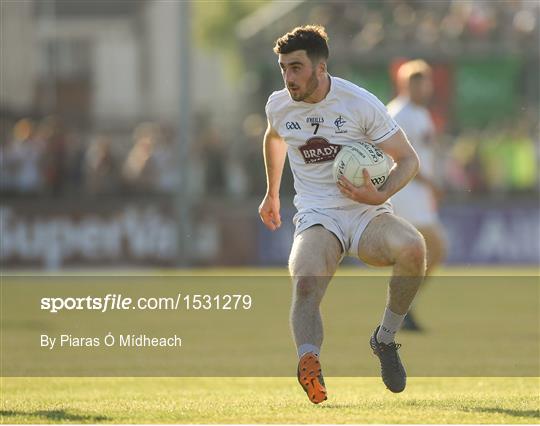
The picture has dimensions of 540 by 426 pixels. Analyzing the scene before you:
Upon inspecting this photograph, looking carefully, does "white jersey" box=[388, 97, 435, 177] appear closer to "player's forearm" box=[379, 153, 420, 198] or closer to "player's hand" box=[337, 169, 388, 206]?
"player's forearm" box=[379, 153, 420, 198]

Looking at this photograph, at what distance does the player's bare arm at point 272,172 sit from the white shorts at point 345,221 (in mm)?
495

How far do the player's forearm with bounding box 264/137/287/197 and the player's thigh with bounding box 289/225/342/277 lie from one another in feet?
2.41

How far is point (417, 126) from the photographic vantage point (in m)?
14.0

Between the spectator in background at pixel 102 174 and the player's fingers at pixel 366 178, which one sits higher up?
the player's fingers at pixel 366 178

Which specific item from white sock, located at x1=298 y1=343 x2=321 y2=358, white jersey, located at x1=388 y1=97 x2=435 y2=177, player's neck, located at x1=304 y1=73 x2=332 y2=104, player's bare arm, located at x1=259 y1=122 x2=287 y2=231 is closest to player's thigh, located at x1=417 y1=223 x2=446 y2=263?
white jersey, located at x1=388 y1=97 x2=435 y2=177

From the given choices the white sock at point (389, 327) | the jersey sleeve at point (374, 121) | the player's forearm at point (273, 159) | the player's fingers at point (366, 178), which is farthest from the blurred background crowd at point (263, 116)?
the player's fingers at point (366, 178)

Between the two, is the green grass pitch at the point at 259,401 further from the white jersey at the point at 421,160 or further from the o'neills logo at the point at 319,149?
the white jersey at the point at 421,160

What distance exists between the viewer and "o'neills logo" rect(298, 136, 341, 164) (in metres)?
8.96

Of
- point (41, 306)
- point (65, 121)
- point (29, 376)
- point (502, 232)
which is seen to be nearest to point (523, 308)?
point (41, 306)

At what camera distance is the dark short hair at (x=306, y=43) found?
863 centimetres

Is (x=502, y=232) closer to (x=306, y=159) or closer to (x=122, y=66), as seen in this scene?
(x=306, y=159)

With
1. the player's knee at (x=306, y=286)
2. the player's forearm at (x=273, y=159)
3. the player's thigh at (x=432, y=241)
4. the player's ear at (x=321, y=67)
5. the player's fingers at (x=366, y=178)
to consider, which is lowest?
the player's thigh at (x=432, y=241)

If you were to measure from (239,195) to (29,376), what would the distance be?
629 inches

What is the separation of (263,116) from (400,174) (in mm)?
22921
